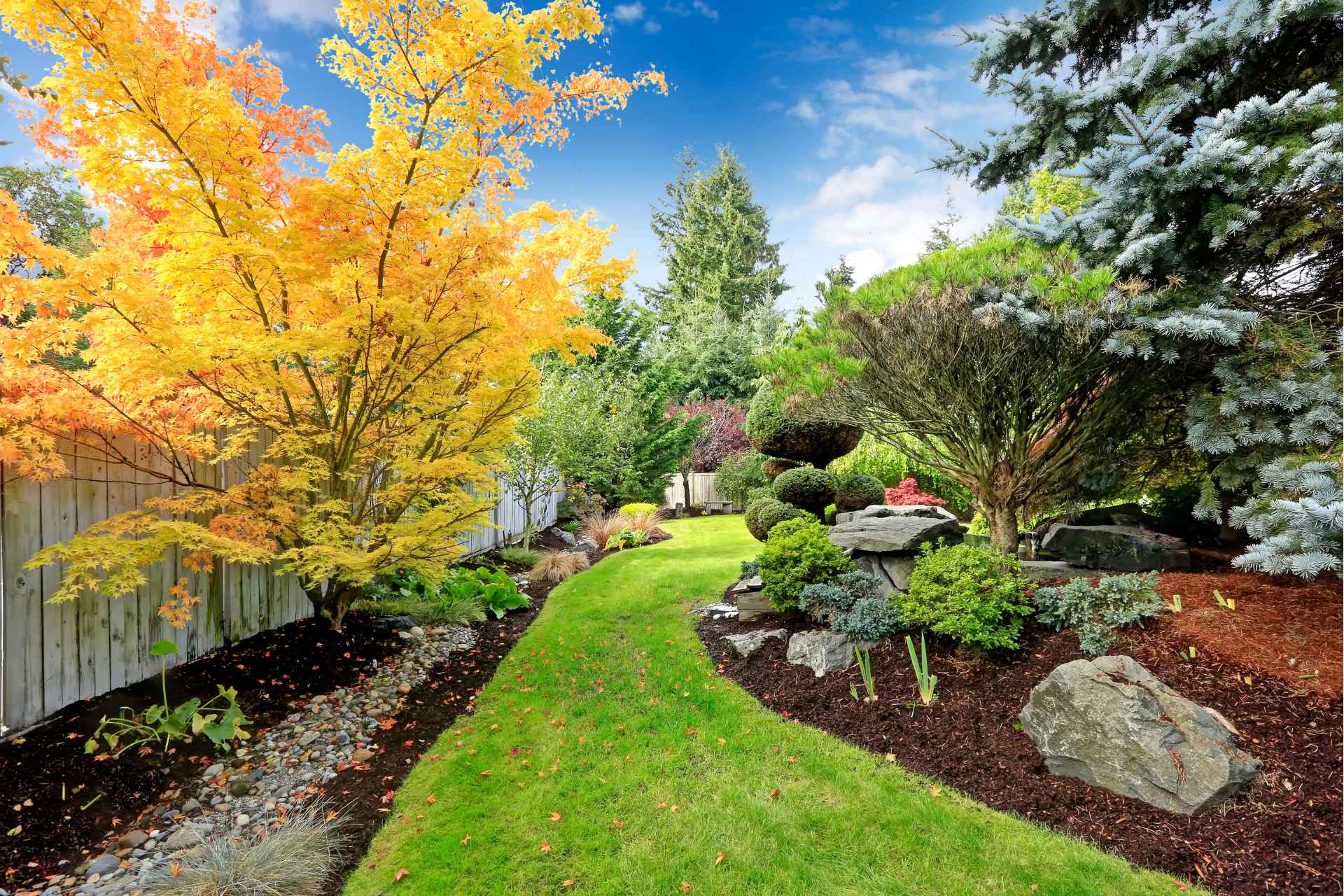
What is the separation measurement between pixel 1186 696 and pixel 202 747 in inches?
229

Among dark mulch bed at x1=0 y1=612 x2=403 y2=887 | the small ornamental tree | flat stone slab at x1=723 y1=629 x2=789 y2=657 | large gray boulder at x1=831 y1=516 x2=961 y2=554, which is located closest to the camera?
dark mulch bed at x1=0 y1=612 x2=403 y2=887

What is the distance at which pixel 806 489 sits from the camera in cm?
930

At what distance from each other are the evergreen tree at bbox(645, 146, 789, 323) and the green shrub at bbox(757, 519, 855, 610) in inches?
890

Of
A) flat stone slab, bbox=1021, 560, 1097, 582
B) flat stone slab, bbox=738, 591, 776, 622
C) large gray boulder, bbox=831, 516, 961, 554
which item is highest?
large gray boulder, bbox=831, 516, 961, 554

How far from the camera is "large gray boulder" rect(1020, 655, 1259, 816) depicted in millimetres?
2674

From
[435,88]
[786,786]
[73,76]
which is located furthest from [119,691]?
[435,88]

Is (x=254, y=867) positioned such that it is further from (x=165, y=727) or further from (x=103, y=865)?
(x=165, y=727)

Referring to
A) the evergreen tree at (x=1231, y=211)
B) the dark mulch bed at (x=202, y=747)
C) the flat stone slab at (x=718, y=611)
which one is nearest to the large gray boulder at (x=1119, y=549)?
the evergreen tree at (x=1231, y=211)

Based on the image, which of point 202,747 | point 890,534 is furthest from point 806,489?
point 202,747

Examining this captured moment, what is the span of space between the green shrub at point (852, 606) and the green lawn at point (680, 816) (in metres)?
1.06

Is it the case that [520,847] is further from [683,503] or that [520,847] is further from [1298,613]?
[683,503]

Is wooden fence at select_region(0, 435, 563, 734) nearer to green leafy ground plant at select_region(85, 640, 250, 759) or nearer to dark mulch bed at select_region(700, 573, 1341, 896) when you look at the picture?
green leafy ground plant at select_region(85, 640, 250, 759)

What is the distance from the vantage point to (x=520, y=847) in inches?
111

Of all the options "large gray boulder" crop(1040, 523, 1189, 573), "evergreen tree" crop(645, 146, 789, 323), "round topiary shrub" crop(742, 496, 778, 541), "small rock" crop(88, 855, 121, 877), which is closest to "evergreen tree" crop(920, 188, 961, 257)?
"evergreen tree" crop(645, 146, 789, 323)
